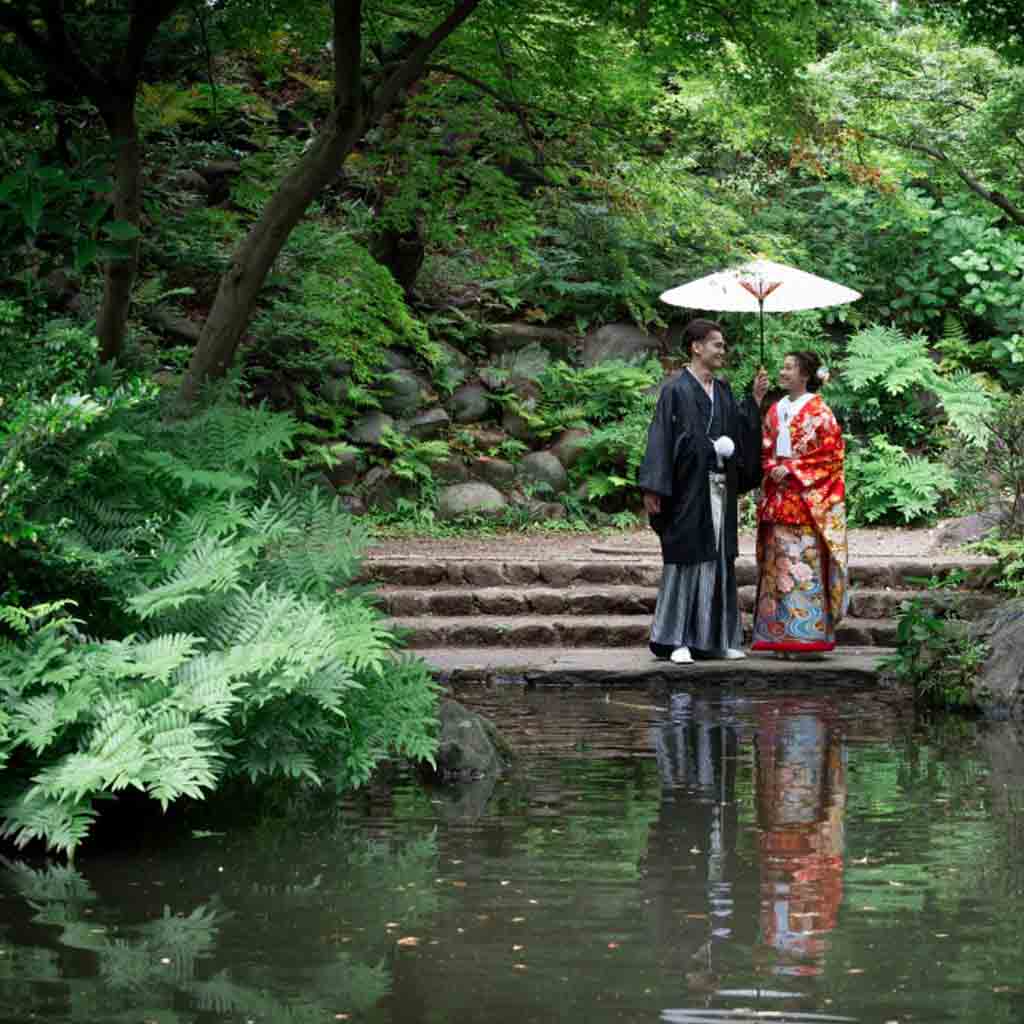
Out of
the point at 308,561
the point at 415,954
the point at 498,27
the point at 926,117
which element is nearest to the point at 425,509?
the point at 926,117

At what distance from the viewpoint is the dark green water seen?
4039mm

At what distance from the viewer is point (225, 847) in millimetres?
5824

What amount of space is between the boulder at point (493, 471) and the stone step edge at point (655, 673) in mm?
6867

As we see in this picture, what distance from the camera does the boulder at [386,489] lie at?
673 inches

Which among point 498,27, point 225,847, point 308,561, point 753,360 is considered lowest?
point 225,847

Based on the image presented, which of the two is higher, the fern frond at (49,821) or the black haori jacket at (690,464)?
the black haori jacket at (690,464)

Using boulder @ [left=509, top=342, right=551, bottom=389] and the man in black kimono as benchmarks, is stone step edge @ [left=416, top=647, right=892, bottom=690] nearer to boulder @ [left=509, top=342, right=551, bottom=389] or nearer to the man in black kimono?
the man in black kimono

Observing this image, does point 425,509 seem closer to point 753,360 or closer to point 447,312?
point 447,312

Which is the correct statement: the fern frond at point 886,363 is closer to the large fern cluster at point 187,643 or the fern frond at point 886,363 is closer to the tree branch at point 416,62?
the tree branch at point 416,62

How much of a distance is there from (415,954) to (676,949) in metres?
0.70

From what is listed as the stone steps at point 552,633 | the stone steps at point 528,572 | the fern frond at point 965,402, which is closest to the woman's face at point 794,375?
the stone steps at point 552,633

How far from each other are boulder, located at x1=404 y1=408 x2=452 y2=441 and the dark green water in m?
10.4

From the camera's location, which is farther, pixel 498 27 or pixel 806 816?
pixel 498 27

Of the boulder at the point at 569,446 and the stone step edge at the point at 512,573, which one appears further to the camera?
the boulder at the point at 569,446
